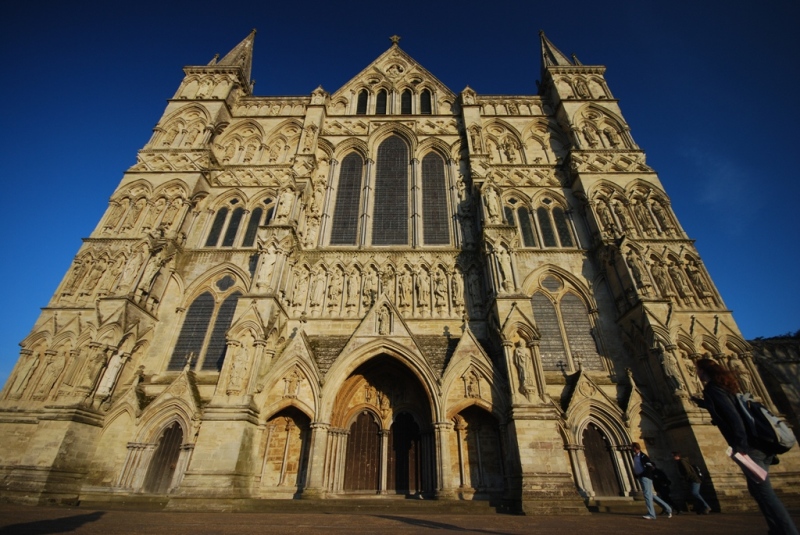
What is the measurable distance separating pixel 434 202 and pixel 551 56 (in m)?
14.9

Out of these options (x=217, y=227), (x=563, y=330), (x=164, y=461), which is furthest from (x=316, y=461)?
(x=217, y=227)

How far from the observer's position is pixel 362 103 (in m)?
22.4

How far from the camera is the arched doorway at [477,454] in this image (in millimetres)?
10859

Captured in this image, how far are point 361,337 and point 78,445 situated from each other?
8687mm

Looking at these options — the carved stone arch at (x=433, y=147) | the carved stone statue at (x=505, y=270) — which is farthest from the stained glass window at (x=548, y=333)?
the carved stone arch at (x=433, y=147)

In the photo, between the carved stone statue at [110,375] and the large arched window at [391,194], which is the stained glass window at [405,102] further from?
the carved stone statue at [110,375]

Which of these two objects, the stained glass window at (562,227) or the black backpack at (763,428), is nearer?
the black backpack at (763,428)

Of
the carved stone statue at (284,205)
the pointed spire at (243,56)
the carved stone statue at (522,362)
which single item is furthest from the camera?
the pointed spire at (243,56)

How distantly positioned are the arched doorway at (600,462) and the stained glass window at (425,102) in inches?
703

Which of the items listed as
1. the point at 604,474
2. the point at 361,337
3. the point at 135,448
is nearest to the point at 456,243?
the point at 361,337

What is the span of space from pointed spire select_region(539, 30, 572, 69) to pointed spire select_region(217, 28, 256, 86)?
19.1 meters

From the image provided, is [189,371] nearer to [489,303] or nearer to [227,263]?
[227,263]

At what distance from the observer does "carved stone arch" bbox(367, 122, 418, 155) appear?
1955 cm

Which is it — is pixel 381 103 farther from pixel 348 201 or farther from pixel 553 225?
pixel 553 225
